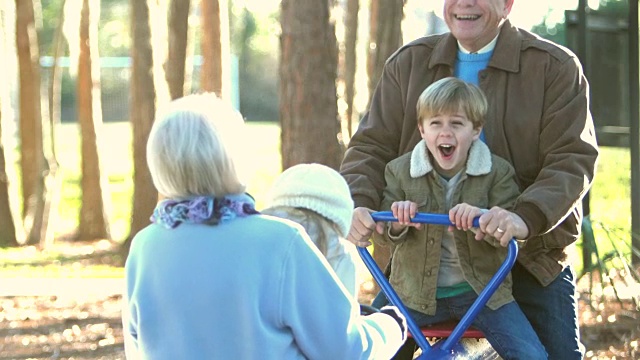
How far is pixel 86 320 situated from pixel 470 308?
774 cm

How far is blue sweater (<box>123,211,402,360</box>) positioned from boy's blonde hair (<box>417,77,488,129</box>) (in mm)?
1177

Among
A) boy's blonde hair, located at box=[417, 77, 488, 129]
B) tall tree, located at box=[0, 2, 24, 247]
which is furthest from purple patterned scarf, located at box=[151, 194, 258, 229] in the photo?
tall tree, located at box=[0, 2, 24, 247]

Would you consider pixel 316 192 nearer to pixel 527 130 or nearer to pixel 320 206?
pixel 320 206

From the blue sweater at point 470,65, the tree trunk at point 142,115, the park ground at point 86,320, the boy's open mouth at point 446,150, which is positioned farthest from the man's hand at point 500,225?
the tree trunk at point 142,115

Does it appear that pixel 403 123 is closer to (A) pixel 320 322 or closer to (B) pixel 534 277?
(B) pixel 534 277

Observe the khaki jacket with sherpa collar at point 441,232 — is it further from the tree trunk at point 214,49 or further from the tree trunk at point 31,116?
the tree trunk at point 31,116

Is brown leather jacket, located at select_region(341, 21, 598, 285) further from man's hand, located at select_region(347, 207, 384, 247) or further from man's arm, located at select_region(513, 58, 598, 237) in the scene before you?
man's hand, located at select_region(347, 207, 384, 247)

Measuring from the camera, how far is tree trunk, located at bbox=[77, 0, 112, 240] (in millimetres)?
20797

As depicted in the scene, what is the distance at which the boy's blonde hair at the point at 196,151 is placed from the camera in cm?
322

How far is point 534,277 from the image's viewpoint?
4.57 metres

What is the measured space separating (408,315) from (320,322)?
1.04 meters

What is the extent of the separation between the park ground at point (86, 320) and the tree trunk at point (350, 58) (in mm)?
4675

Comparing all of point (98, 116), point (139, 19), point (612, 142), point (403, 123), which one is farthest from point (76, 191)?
point (403, 123)

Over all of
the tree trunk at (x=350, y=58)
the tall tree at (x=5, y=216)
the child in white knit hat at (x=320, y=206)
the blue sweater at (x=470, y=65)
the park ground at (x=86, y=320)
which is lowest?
the tall tree at (x=5, y=216)
